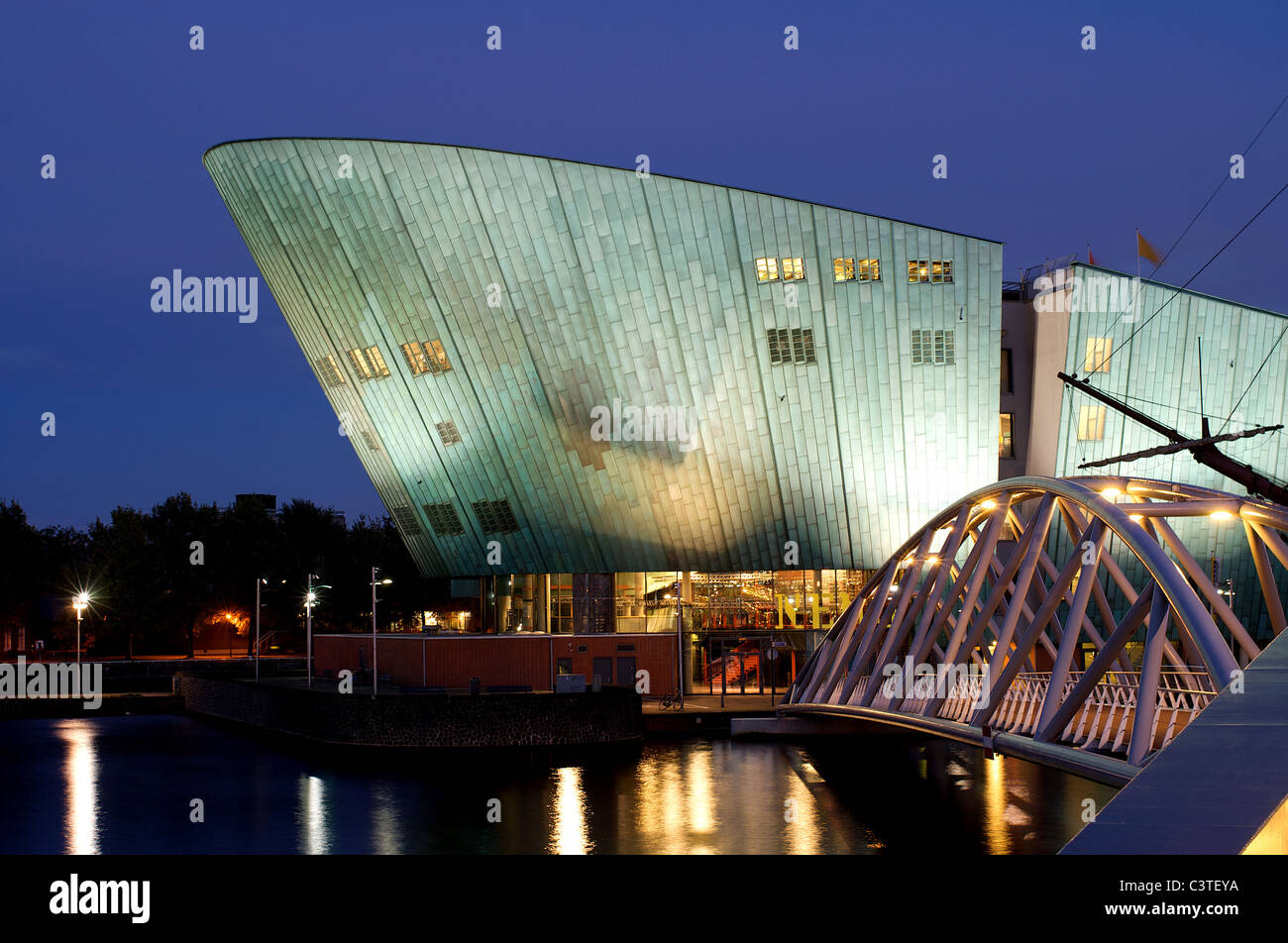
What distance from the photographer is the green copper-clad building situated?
49.7 m

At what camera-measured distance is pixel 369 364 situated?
56.8 m

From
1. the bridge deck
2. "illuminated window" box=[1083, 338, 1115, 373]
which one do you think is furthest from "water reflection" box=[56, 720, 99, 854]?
"illuminated window" box=[1083, 338, 1115, 373]

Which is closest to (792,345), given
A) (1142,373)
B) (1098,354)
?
(1098,354)

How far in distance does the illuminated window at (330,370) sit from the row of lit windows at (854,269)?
22.0 meters

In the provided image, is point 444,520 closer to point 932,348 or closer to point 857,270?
point 857,270

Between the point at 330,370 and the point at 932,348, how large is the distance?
2930 centimetres

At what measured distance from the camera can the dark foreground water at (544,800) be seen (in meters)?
26.9

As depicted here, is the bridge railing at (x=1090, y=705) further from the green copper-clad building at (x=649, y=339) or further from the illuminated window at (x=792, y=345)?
the illuminated window at (x=792, y=345)

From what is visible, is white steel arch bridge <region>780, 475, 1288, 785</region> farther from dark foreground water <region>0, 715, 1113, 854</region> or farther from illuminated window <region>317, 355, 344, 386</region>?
illuminated window <region>317, 355, 344, 386</region>

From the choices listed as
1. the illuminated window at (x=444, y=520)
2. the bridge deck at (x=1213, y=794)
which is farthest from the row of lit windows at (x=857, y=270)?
the bridge deck at (x=1213, y=794)

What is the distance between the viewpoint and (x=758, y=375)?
168 ft
